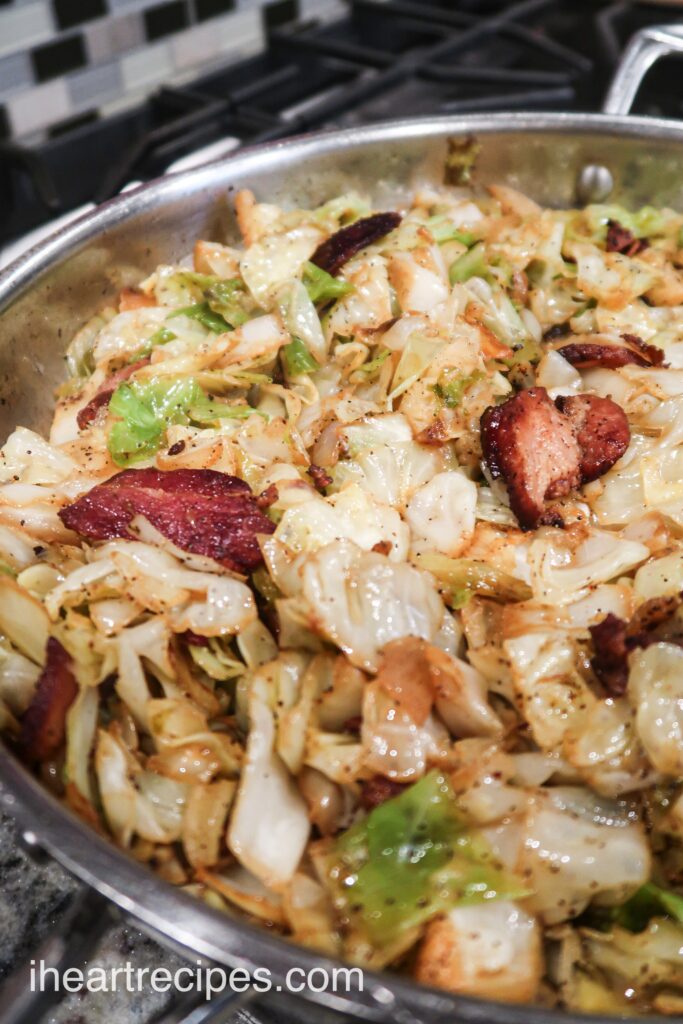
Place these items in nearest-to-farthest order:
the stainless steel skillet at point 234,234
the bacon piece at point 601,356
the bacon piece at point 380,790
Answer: the stainless steel skillet at point 234,234 → the bacon piece at point 380,790 → the bacon piece at point 601,356

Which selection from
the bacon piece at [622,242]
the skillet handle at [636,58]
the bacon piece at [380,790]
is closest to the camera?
the bacon piece at [380,790]

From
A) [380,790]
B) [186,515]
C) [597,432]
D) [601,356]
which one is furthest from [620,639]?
[601,356]

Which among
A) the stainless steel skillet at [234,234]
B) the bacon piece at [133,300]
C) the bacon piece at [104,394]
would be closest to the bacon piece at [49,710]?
the stainless steel skillet at [234,234]

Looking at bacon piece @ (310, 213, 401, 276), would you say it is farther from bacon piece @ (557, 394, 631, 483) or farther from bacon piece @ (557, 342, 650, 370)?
bacon piece @ (557, 394, 631, 483)

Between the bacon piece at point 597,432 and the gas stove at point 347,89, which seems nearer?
the bacon piece at point 597,432

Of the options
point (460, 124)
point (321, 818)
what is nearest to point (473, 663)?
point (321, 818)

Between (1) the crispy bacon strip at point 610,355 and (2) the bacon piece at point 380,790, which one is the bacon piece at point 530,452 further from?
(2) the bacon piece at point 380,790

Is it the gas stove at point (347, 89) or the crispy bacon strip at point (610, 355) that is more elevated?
the gas stove at point (347, 89)
